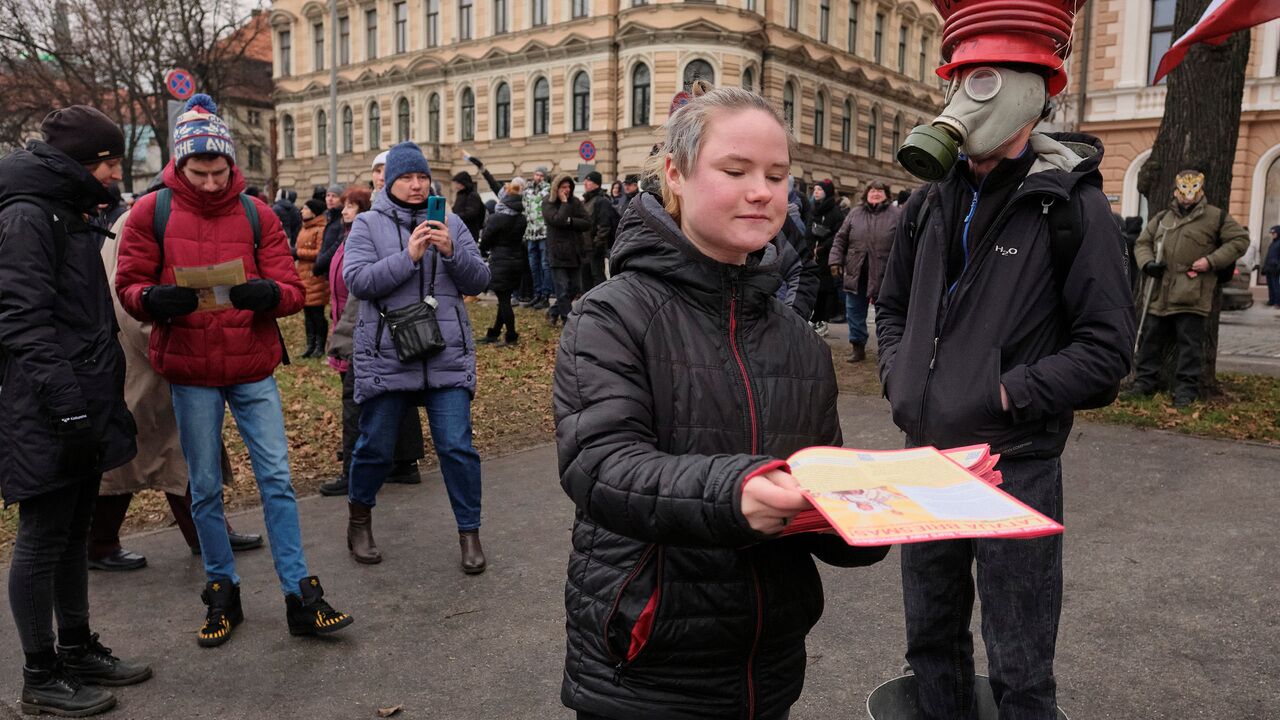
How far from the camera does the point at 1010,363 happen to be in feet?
9.17

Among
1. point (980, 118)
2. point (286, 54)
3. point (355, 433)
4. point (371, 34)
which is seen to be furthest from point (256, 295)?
point (286, 54)

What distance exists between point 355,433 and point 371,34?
155 ft

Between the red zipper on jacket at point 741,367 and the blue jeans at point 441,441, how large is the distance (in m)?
3.13

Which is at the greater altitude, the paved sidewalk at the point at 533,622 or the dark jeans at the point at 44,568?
the dark jeans at the point at 44,568

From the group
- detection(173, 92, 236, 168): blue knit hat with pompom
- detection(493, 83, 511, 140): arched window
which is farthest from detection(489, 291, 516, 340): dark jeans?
detection(493, 83, 511, 140): arched window

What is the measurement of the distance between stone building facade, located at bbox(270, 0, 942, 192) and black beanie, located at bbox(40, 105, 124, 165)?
34.2 metres

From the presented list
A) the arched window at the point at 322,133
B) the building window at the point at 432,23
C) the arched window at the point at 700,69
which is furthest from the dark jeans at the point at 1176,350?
the arched window at the point at 322,133

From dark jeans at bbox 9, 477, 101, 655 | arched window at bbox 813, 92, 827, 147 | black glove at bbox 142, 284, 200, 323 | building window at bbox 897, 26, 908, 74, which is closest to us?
dark jeans at bbox 9, 477, 101, 655

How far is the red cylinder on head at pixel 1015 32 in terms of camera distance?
264 centimetres

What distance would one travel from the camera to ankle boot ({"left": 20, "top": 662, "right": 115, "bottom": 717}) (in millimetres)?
3598

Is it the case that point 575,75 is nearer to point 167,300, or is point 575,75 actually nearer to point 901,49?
point 901,49

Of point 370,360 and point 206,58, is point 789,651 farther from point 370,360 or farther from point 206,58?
point 206,58

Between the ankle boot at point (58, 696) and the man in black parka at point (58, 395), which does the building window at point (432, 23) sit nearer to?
the man in black parka at point (58, 395)

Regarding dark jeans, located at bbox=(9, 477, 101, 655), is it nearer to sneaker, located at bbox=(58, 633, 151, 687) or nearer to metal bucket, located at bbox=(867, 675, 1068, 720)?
sneaker, located at bbox=(58, 633, 151, 687)
